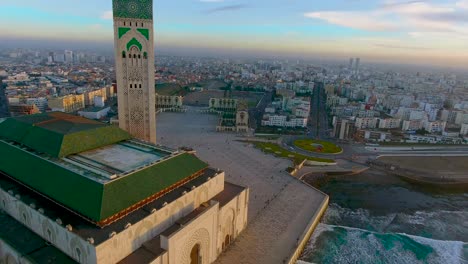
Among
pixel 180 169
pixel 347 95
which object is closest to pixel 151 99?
pixel 180 169

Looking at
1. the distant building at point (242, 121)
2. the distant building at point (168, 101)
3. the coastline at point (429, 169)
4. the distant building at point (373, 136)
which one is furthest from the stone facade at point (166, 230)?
the distant building at point (168, 101)

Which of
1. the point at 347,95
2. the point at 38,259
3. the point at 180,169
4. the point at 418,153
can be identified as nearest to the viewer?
the point at 38,259

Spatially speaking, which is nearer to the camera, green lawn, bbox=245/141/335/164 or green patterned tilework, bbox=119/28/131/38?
green patterned tilework, bbox=119/28/131/38

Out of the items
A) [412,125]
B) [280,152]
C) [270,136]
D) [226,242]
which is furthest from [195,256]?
[412,125]

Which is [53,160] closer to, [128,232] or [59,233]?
[59,233]

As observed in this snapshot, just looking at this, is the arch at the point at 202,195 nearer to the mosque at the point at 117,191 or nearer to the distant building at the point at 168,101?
the mosque at the point at 117,191

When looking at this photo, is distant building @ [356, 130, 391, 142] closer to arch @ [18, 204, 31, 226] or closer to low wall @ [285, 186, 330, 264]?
low wall @ [285, 186, 330, 264]

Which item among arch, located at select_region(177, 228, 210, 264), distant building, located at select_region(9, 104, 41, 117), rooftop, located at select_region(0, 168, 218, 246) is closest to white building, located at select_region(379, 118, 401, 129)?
rooftop, located at select_region(0, 168, 218, 246)
